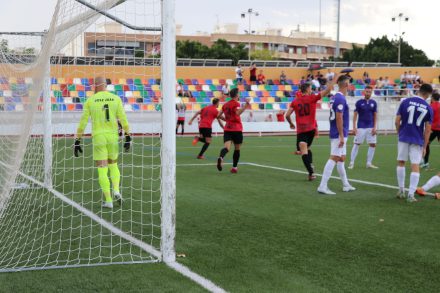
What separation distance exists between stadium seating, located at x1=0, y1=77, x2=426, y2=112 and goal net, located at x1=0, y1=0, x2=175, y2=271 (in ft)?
0.25

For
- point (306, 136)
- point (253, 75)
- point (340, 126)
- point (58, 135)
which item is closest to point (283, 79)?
point (253, 75)

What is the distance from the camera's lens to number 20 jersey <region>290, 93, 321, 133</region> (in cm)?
1211

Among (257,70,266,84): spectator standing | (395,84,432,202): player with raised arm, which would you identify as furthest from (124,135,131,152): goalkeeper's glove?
(257,70,266,84): spectator standing

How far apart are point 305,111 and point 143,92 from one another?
3.66 metres

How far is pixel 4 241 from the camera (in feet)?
22.6

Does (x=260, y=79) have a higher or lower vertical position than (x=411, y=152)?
higher

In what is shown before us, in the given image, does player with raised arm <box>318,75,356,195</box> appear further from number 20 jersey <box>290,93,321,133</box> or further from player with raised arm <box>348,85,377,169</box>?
player with raised arm <box>348,85,377,169</box>

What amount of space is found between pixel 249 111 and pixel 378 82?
14105 millimetres

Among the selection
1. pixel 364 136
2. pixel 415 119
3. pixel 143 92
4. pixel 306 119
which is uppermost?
pixel 143 92

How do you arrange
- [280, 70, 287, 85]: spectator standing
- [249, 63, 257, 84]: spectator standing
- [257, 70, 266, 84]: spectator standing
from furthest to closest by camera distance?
1. [280, 70, 287, 85]: spectator standing
2. [257, 70, 266, 84]: spectator standing
3. [249, 63, 257, 84]: spectator standing

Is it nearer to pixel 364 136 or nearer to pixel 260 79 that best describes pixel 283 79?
pixel 260 79

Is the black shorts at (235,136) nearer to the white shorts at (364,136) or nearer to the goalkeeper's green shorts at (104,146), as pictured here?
the white shorts at (364,136)

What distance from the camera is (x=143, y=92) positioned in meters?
13.1

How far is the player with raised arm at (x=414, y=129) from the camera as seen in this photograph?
30.5 ft
